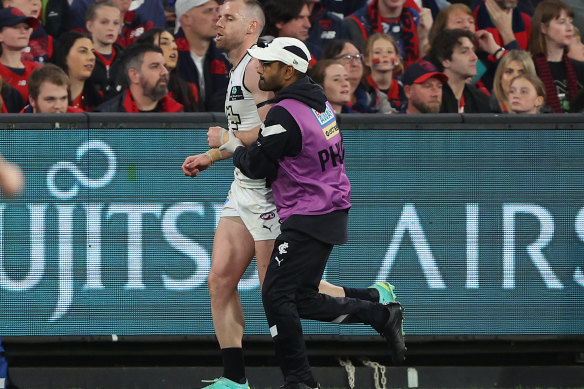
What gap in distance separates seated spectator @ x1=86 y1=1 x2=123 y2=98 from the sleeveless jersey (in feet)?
11.1

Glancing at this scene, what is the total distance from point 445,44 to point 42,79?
385 centimetres

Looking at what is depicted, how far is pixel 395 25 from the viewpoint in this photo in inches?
453

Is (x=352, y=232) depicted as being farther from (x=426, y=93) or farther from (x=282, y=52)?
(x=426, y=93)

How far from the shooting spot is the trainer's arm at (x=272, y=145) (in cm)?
619

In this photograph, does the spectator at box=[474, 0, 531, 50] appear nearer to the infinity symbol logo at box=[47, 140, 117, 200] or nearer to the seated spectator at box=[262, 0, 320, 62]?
the seated spectator at box=[262, 0, 320, 62]

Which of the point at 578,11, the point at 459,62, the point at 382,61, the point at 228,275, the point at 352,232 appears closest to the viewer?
the point at 228,275

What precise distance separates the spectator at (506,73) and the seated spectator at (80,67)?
3.59m

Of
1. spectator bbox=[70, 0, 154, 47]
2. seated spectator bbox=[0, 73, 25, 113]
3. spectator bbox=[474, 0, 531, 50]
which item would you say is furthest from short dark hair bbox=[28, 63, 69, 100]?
spectator bbox=[474, 0, 531, 50]

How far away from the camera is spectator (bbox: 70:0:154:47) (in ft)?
35.4

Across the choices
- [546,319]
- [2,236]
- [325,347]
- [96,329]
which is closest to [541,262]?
[546,319]

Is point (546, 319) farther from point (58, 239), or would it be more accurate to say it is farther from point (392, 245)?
point (58, 239)

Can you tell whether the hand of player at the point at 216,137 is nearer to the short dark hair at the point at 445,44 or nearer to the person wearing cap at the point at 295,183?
the person wearing cap at the point at 295,183

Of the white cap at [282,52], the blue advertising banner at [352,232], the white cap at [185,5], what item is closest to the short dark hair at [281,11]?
the white cap at [185,5]

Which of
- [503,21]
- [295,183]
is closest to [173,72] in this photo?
[295,183]
